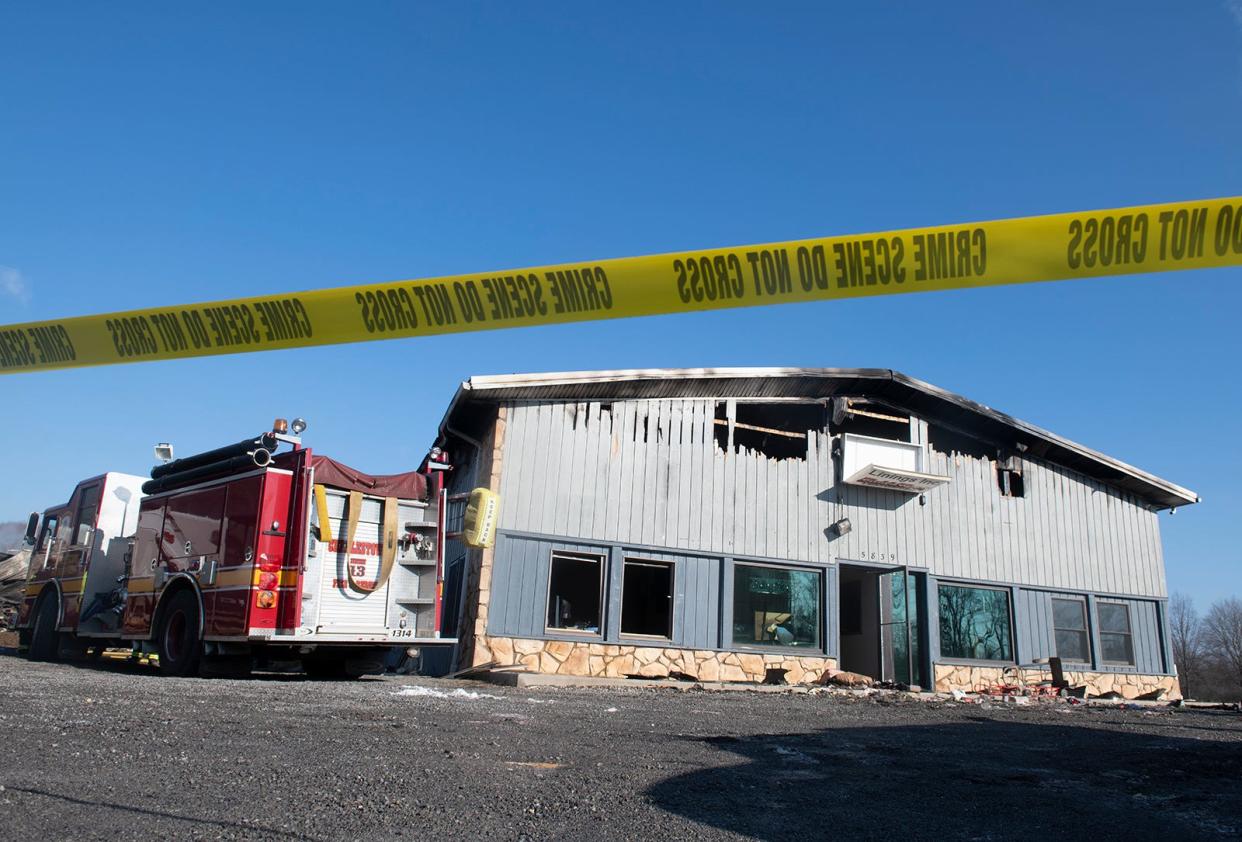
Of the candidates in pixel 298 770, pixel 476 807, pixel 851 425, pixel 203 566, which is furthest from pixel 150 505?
pixel 851 425

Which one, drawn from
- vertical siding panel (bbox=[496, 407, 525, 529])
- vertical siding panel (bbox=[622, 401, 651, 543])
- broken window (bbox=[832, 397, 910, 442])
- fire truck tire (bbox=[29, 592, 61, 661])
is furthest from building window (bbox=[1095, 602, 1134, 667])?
fire truck tire (bbox=[29, 592, 61, 661])

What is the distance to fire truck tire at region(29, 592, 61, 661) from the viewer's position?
15647mm

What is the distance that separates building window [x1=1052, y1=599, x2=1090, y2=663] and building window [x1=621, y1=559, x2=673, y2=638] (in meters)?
9.63

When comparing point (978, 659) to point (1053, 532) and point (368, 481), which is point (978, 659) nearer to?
point (1053, 532)

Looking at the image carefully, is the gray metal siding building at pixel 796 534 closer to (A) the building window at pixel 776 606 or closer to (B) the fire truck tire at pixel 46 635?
(A) the building window at pixel 776 606

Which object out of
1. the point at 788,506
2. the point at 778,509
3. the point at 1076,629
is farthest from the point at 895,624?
the point at 1076,629

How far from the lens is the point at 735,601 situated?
17938mm

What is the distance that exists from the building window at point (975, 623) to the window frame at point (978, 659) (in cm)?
Answer: 2

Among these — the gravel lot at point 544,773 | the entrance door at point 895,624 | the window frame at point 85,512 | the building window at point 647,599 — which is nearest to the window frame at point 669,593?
the building window at point 647,599

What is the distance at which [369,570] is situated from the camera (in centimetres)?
1240

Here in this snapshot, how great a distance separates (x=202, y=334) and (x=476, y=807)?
15.5 feet

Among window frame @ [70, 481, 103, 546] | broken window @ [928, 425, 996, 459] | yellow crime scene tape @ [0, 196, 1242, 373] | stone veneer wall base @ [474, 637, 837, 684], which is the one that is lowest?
stone veneer wall base @ [474, 637, 837, 684]

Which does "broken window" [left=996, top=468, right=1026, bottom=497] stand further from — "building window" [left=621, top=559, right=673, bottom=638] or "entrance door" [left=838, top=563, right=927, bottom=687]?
"building window" [left=621, top=559, right=673, bottom=638]

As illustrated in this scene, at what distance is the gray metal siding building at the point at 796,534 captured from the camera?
16.7 meters
